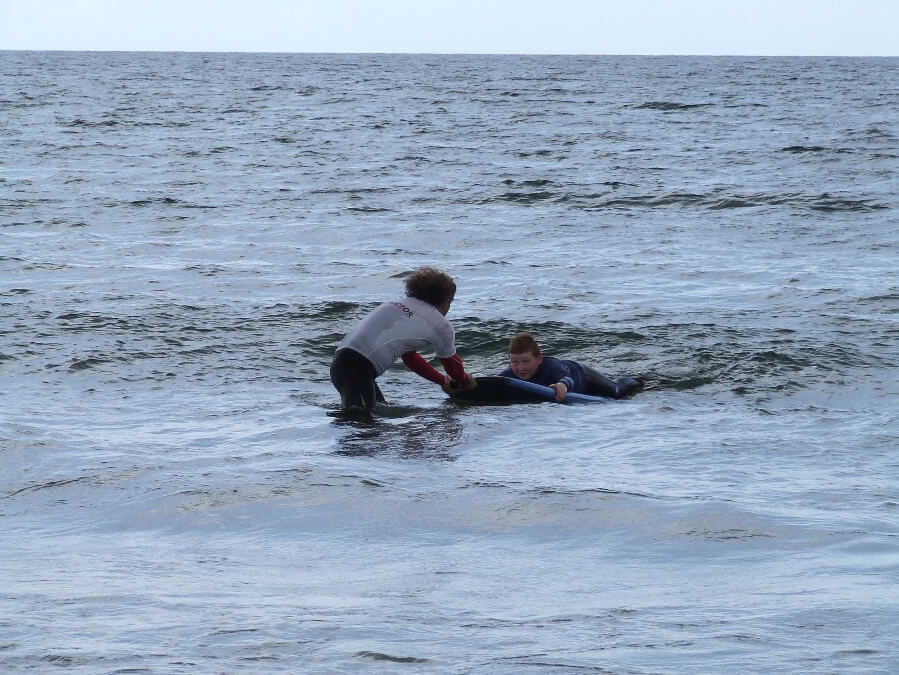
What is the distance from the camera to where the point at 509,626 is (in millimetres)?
4555

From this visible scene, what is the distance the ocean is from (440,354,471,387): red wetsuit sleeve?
0.32m

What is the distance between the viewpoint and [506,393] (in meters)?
10.3

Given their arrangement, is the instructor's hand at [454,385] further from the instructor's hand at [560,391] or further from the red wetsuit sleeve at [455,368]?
the instructor's hand at [560,391]

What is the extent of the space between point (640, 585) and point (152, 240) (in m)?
16.7

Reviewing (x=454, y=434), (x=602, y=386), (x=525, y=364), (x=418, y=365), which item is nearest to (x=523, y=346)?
(x=525, y=364)

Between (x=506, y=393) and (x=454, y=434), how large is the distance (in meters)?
1.25

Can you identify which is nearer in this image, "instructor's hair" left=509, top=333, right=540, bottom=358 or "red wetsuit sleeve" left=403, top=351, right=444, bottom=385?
"red wetsuit sleeve" left=403, top=351, right=444, bottom=385

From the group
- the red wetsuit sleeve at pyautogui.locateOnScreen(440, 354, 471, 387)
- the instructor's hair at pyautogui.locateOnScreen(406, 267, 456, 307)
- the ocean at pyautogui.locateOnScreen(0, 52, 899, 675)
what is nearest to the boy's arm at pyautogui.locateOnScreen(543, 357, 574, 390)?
the ocean at pyautogui.locateOnScreen(0, 52, 899, 675)

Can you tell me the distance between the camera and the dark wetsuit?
1074cm

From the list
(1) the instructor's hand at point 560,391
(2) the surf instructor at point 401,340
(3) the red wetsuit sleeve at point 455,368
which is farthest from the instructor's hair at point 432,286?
(1) the instructor's hand at point 560,391

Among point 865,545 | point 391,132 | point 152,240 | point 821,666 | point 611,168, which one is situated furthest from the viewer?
point 391,132

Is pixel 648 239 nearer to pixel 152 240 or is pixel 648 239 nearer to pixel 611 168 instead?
pixel 152 240

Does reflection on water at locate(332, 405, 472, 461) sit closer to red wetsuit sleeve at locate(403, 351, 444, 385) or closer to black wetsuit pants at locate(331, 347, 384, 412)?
black wetsuit pants at locate(331, 347, 384, 412)

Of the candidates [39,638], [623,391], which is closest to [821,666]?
[39,638]
